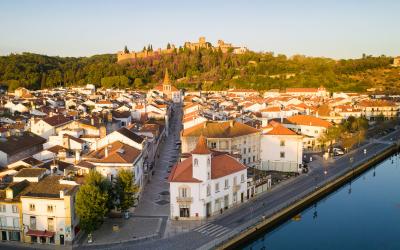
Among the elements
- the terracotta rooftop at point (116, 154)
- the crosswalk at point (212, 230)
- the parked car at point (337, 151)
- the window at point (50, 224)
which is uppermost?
the terracotta rooftop at point (116, 154)

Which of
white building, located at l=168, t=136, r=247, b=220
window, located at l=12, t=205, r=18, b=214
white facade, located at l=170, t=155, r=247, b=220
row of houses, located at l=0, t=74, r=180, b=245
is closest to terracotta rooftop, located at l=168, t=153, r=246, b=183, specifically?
white building, located at l=168, t=136, r=247, b=220

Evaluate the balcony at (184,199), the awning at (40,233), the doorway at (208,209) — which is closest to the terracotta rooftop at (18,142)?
the awning at (40,233)

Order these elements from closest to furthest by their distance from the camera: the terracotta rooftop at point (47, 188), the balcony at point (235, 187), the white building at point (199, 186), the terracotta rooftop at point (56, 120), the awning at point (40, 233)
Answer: the awning at point (40, 233)
the terracotta rooftop at point (47, 188)
the white building at point (199, 186)
the balcony at point (235, 187)
the terracotta rooftop at point (56, 120)

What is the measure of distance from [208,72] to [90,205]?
138338 millimetres

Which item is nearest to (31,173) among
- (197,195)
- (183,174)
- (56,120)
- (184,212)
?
(183,174)

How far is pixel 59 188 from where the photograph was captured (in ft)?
107

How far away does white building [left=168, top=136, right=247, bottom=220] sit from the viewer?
3653 cm

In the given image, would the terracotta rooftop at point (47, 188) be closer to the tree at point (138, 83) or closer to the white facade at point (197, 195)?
the white facade at point (197, 195)

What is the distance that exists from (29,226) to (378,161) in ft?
170

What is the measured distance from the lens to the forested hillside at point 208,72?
151125 mm

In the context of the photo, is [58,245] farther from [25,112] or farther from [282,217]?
[25,112]

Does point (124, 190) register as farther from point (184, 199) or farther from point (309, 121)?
point (309, 121)

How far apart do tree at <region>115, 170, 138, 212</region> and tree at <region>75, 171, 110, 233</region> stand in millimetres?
2393

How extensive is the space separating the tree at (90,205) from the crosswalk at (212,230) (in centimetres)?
791
